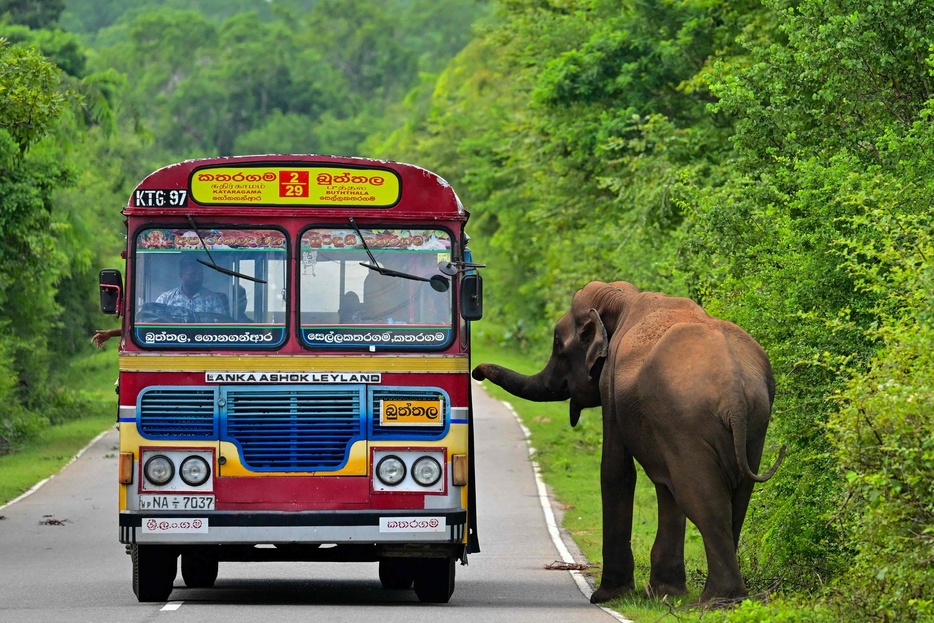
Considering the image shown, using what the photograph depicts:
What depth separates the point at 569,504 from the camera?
80.0ft

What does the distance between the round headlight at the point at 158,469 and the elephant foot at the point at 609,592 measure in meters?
3.72

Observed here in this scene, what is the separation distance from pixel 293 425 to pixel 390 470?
2.63 ft

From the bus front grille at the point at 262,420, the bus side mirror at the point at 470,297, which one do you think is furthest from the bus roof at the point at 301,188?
the bus front grille at the point at 262,420

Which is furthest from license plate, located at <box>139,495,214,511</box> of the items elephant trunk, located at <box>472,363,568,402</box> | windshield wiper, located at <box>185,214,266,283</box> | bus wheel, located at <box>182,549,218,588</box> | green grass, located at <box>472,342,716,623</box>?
green grass, located at <box>472,342,716,623</box>

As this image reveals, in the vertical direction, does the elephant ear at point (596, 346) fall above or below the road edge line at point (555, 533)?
above

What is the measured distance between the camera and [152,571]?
1297cm

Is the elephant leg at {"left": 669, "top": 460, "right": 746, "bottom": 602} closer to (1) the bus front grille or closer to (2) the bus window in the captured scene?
(1) the bus front grille

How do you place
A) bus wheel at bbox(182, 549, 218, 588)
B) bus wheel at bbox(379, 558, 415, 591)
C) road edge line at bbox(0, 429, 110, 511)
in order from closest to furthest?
bus wheel at bbox(379, 558, 415, 591) < bus wheel at bbox(182, 549, 218, 588) < road edge line at bbox(0, 429, 110, 511)

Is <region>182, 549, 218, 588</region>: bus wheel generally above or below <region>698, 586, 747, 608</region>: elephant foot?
below

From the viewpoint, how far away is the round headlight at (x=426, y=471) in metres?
12.4

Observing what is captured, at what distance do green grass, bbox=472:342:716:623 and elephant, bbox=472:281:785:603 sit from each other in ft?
1.43

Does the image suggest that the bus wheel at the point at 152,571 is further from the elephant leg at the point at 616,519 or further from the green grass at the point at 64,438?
the green grass at the point at 64,438

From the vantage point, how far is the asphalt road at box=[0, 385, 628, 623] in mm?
12273

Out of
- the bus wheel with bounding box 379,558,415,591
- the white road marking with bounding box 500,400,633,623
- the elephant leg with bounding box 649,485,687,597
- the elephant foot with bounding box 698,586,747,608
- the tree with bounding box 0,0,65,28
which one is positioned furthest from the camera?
the tree with bounding box 0,0,65,28
